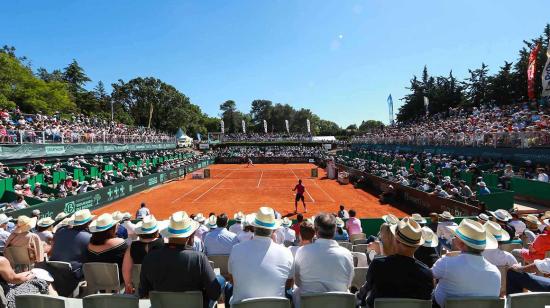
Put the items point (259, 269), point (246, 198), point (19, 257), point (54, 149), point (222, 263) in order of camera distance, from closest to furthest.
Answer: point (259, 269) → point (19, 257) → point (222, 263) → point (246, 198) → point (54, 149)

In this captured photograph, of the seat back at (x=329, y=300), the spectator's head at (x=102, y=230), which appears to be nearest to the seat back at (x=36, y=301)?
the spectator's head at (x=102, y=230)

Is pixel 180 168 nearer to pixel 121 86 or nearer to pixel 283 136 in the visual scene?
pixel 283 136

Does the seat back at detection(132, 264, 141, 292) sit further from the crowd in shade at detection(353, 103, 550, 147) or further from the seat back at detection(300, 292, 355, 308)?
the crowd in shade at detection(353, 103, 550, 147)

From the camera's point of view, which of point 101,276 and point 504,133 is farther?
point 504,133

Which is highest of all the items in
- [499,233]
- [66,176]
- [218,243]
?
[499,233]

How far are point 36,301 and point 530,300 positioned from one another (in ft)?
17.1

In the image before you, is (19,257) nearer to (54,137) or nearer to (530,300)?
(530,300)

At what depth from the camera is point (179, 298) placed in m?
3.66

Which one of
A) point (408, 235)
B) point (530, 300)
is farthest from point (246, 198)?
point (530, 300)

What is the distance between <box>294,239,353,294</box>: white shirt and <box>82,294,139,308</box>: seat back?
1897mm

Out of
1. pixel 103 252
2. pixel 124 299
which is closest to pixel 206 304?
pixel 124 299

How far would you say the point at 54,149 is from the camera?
26.8 meters

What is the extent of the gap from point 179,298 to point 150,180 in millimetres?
32146

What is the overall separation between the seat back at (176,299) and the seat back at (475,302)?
262cm
